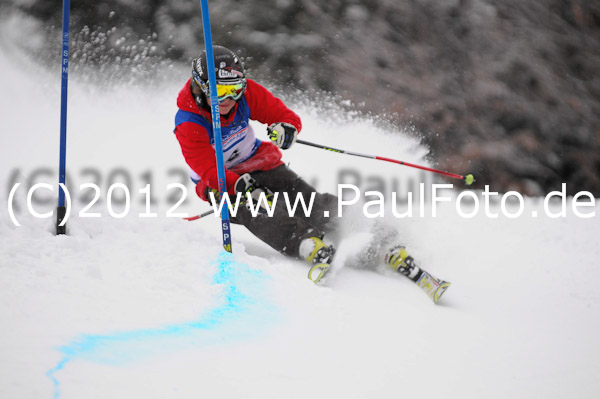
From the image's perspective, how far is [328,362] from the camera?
164 centimetres

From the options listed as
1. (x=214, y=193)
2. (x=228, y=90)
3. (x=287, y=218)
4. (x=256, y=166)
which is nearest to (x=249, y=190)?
(x=287, y=218)

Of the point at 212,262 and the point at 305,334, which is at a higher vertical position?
the point at 212,262

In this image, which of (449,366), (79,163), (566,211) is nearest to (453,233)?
(566,211)

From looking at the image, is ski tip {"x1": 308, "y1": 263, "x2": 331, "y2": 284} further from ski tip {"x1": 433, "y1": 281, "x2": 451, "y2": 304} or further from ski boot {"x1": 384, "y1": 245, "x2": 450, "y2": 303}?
ski tip {"x1": 433, "y1": 281, "x2": 451, "y2": 304}

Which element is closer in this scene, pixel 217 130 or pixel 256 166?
pixel 217 130

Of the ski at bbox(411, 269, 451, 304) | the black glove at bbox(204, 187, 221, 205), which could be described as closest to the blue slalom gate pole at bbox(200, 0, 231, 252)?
the black glove at bbox(204, 187, 221, 205)

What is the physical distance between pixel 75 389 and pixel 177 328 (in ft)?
1.61

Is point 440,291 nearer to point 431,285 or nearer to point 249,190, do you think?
point 431,285

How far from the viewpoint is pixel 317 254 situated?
2697 mm

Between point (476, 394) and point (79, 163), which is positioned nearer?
point (476, 394)

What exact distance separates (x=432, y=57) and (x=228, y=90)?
501cm

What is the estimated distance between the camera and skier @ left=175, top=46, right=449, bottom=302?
9.16 ft

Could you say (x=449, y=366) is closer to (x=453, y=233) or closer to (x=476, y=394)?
(x=476, y=394)

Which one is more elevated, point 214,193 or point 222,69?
point 222,69
